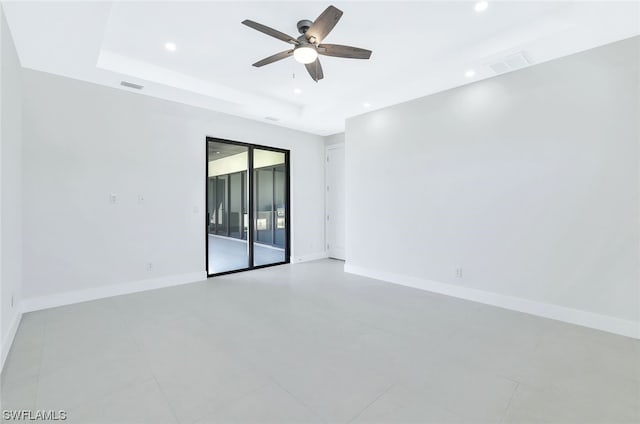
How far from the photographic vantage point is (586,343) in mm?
2660

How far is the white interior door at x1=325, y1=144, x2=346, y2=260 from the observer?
257 inches

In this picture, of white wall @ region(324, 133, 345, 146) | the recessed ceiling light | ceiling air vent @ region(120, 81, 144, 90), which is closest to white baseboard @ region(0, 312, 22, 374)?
ceiling air vent @ region(120, 81, 144, 90)

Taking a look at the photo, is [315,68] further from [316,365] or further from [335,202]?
[335,202]

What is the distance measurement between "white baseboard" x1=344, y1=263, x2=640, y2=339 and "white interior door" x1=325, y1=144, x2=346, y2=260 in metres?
1.91

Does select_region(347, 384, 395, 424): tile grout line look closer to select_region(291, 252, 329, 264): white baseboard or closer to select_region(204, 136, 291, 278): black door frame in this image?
select_region(204, 136, 291, 278): black door frame

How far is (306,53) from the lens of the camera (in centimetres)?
268

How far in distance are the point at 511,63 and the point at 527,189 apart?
57.3 inches

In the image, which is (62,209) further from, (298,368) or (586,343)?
(586,343)

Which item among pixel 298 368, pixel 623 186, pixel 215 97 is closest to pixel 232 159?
pixel 215 97

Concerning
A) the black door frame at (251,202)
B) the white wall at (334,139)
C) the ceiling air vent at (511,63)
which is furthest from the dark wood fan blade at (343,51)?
the white wall at (334,139)

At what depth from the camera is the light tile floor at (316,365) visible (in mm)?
1805

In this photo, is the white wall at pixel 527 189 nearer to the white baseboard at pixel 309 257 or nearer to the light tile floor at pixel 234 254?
the white baseboard at pixel 309 257

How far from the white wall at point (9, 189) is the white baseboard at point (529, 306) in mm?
4492

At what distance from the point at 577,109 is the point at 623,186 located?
911mm
